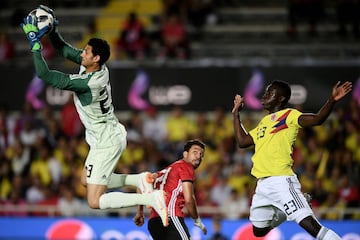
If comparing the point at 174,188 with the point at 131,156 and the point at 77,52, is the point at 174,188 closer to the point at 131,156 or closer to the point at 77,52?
the point at 77,52

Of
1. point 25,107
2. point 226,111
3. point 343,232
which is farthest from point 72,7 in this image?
point 343,232

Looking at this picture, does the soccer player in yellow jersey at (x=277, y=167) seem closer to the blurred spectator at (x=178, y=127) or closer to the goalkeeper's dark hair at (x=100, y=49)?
the goalkeeper's dark hair at (x=100, y=49)

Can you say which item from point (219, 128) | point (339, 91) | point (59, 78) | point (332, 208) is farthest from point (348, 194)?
point (59, 78)

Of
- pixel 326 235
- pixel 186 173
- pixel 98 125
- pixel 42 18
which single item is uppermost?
pixel 42 18

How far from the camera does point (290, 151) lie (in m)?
10.9

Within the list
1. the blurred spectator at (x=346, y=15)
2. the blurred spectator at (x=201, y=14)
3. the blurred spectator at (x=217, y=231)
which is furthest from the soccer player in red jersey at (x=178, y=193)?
the blurred spectator at (x=201, y=14)

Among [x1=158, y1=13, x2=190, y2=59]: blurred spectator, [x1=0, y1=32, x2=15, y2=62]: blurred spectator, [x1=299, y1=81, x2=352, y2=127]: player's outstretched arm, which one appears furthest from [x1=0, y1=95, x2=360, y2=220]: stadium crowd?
[x1=299, y1=81, x2=352, y2=127]: player's outstretched arm

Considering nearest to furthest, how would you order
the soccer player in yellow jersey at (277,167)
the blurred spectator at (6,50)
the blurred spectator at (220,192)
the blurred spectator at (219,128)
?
1. the soccer player in yellow jersey at (277,167)
2. the blurred spectator at (220,192)
3. the blurred spectator at (219,128)
4. the blurred spectator at (6,50)

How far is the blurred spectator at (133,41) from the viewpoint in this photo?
2059 centimetres

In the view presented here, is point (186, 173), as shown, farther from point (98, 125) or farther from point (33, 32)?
point (33, 32)

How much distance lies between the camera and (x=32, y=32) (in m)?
10.9

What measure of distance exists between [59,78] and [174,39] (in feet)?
32.9

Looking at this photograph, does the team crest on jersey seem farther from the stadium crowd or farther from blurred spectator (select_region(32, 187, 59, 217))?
blurred spectator (select_region(32, 187, 59, 217))

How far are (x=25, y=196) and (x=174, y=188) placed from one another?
7605mm
